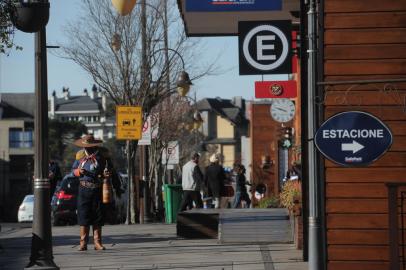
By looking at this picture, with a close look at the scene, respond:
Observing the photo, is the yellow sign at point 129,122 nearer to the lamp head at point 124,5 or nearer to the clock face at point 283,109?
the clock face at point 283,109

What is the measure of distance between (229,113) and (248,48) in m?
122

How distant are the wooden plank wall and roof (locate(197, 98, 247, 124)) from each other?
363 ft

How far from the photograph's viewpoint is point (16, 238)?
18656 mm

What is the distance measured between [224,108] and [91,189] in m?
121

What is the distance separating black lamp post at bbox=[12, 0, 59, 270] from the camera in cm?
1131

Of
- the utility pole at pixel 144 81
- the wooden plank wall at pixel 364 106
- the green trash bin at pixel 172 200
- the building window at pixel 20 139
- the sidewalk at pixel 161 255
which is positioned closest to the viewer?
the wooden plank wall at pixel 364 106

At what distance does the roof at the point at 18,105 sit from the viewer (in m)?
115

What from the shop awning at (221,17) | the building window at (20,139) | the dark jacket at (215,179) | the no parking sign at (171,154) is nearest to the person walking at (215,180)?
the dark jacket at (215,179)

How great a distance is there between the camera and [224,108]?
136 meters

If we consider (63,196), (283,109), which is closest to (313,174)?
(63,196)

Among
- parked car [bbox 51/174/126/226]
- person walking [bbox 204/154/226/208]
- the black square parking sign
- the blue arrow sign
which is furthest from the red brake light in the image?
the blue arrow sign

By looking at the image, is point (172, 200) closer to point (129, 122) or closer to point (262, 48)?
point (129, 122)

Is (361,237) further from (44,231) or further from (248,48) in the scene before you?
(44,231)

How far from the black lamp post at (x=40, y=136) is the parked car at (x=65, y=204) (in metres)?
14.6
